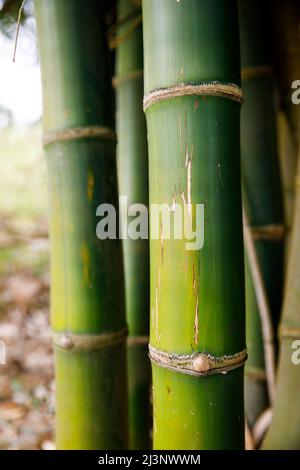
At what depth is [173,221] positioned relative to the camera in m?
0.51

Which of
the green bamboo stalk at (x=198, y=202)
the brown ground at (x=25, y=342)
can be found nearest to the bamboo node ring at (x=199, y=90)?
the green bamboo stalk at (x=198, y=202)

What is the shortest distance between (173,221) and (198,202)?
0.04m

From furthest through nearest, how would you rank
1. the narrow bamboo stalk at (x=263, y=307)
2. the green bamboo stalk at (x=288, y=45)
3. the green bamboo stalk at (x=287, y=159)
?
the green bamboo stalk at (x=287, y=159) < the green bamboo stalk at (x=288, y=45) < the narrow bamboo stalk at (x=263, y=307)

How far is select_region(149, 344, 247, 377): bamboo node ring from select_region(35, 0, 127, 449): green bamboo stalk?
0.18 m

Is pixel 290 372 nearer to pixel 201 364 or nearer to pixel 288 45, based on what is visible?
pixel 201 364

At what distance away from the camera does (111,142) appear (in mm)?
677

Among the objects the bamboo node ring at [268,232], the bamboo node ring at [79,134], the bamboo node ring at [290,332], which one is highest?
the bamboo node ring at [79,134]

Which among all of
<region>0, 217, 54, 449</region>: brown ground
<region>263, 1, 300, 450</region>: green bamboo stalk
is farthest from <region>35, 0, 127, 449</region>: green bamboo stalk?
<region>0, 217, 54, 449</region>: brown ground

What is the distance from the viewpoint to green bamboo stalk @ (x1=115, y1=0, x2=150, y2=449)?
0.89 m

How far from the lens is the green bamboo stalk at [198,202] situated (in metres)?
0.49

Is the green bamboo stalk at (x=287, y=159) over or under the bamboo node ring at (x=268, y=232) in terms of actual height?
over

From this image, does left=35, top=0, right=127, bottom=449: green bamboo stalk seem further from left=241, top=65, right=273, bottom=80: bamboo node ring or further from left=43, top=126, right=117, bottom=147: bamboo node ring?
left=241, top=65, right=273, bottom=80: bamboo node ring

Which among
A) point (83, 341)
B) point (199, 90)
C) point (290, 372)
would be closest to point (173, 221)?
point (199, 90)

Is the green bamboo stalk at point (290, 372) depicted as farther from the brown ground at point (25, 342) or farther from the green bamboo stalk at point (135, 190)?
the brown ground at point (25, 342)
